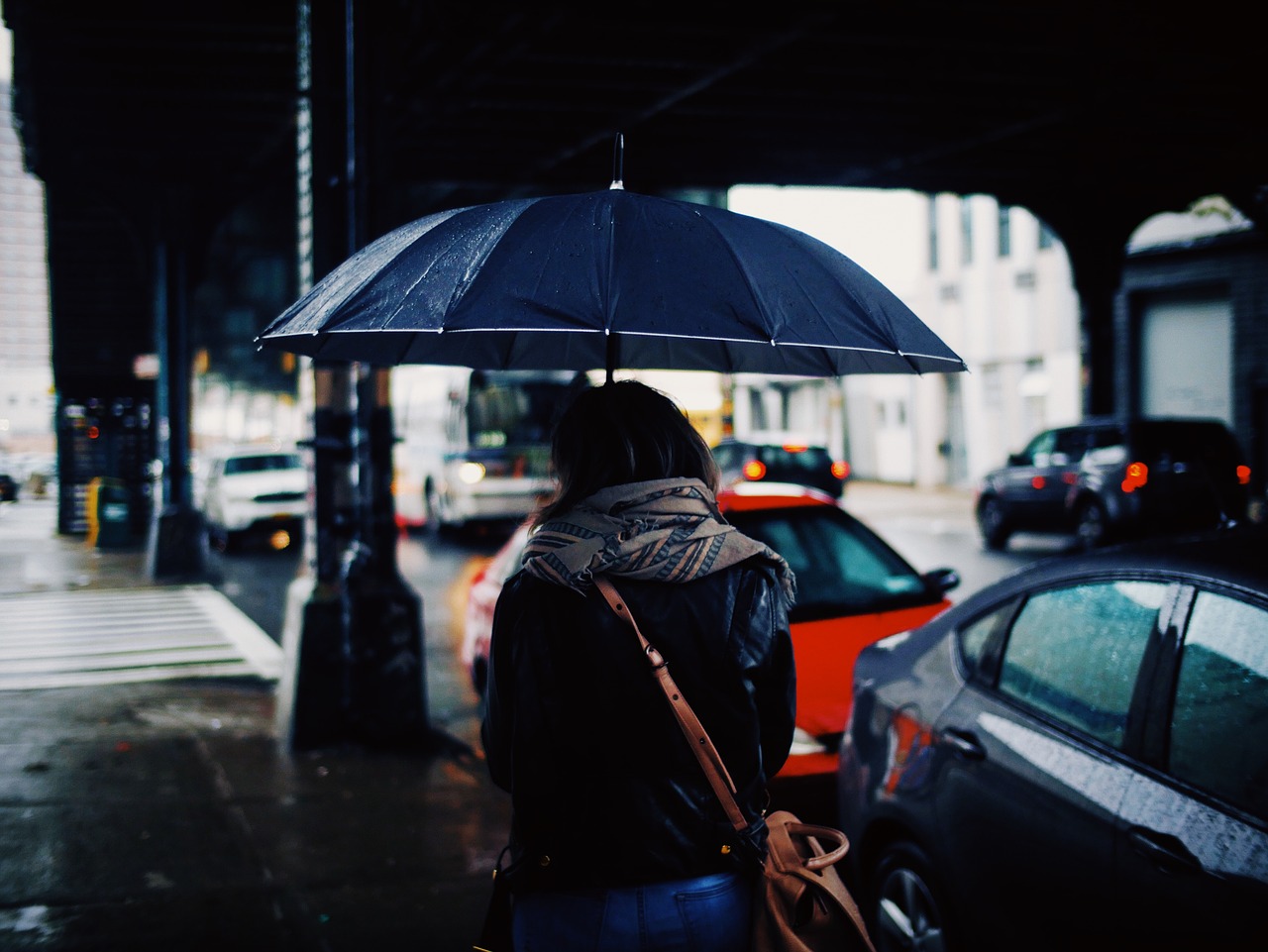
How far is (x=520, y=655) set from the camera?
222cm

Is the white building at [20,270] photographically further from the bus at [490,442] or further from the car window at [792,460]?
the car window at [792,460]

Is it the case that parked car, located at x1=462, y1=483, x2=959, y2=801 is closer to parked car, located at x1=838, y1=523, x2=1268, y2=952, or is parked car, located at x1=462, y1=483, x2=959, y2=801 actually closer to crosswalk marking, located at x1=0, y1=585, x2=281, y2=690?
parked car, located at x1=838, y1=523, x2=1268, y2=952

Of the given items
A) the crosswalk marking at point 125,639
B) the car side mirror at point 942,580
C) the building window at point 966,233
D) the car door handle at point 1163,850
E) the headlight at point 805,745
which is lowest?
the crosswalk marking at point 125,639

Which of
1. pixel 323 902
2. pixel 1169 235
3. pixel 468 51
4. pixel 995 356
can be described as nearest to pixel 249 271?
pixel 995 356

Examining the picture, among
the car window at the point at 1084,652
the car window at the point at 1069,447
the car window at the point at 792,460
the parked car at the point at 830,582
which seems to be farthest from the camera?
the car window at the point at 792,460

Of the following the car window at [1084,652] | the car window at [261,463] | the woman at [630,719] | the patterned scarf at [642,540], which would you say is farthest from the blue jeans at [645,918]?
the car window at [261,463]

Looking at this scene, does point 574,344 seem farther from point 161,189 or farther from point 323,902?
point 161,189

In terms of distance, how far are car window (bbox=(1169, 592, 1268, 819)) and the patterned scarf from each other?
1.11 metres

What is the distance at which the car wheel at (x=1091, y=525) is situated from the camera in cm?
1670

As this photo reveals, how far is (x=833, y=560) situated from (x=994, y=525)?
13511 millimetres

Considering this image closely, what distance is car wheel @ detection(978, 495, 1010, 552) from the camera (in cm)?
1875

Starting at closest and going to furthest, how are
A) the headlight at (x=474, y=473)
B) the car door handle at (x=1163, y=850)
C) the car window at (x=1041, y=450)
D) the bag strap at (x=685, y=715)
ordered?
the bag strap at (x=685, y=715)
the car door handle at (x=1163, y=850)
the car window at (x=1041, y=450)
the headlight at (x=474, y=473)

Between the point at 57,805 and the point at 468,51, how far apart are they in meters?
9.43

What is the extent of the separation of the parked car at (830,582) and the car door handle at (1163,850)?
94.0 inches
